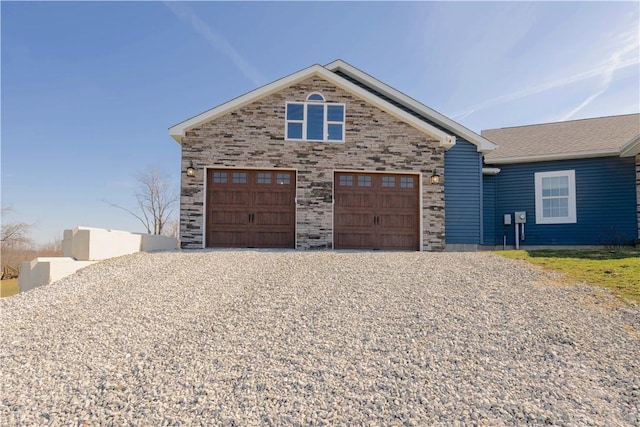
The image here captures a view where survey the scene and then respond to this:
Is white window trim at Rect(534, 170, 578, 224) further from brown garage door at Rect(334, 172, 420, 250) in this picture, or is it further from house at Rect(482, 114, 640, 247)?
brown garage door at Rect(334, 172, 420, 250)

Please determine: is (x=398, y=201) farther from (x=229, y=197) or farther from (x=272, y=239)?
(x=229, y=197)

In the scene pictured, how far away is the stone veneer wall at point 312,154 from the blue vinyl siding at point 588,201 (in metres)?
3.61

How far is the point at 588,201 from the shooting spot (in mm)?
11070

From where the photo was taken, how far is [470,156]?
10.9 meters

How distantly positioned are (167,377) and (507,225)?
12.3 meters

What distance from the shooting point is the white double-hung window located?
1028 cm

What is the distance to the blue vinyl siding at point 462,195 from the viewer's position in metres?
10.7

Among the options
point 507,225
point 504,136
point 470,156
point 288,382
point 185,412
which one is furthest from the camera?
point 504,136

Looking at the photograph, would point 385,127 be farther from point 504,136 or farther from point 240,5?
point 504,136

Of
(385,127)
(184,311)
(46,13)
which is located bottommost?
(184,311)

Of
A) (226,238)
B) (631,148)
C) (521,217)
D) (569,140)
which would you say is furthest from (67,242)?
(569,140)

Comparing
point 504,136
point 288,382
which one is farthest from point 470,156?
point 288,382

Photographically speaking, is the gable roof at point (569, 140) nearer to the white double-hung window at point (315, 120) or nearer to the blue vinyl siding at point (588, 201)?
the blue vinyl siding at point (588, 201)

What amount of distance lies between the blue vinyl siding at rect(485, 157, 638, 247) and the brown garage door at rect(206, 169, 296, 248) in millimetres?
8031
